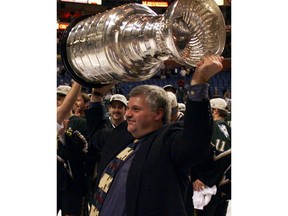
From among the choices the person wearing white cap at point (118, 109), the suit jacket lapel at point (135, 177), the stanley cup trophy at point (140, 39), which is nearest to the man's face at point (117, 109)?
the person wearing white cap at point (118, 109)

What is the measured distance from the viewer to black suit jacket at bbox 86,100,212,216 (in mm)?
1564

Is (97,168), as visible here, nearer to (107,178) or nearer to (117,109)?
(117,109)

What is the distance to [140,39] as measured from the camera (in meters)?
1.38

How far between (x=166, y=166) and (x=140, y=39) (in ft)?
1.63

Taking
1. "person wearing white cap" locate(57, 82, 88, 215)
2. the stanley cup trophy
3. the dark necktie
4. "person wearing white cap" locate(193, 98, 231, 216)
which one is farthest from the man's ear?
"person wearing white cap" locate(193, 98, 231, 216)

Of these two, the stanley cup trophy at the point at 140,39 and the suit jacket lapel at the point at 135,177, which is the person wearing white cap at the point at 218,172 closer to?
the suit jacket lapel at the point at 135,177

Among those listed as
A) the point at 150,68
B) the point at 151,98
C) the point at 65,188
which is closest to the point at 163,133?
the point at 151,98

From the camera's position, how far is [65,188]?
10.3 feet

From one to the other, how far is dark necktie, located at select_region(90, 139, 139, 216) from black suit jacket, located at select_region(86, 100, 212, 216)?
0.28ft
